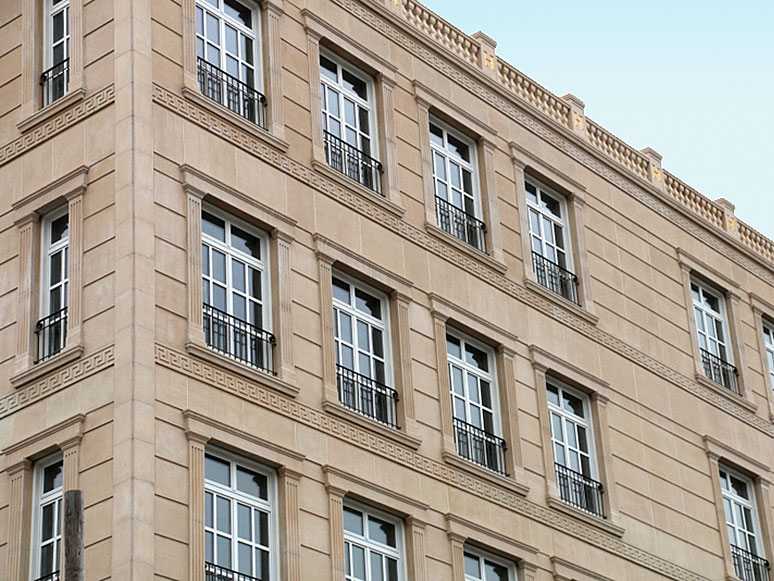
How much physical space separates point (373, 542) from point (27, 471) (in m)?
5.50

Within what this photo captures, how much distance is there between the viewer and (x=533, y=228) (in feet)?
113

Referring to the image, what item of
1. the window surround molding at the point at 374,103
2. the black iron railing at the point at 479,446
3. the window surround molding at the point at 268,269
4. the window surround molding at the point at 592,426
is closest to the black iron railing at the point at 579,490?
the window surround molding at the point at 592,426

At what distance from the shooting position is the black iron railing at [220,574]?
81.1 ft

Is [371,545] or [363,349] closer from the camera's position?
[371,545]

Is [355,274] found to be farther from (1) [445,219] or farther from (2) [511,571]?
(2) [511,571]

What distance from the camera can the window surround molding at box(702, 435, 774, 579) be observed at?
35.4 metres

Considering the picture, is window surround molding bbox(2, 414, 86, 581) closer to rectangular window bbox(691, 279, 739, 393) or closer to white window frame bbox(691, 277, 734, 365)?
rectangular window bbox(691, 279, 739, 393)

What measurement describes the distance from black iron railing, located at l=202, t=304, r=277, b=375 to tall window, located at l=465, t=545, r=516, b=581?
4891 mm

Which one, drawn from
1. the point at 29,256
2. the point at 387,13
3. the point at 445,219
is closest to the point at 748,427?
the point at 445,219

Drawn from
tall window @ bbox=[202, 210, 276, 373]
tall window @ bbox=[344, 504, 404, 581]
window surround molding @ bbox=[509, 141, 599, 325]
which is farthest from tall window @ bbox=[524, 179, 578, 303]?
tall window @ bbox=[202, 210, 276, 373]

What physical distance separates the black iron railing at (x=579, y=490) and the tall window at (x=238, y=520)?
7348mm

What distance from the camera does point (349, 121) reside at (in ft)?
103

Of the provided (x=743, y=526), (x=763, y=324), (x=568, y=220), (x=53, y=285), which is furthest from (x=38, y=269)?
(x=763, y=324)

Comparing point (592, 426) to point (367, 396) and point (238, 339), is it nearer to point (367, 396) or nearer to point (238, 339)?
point (367, 396)
